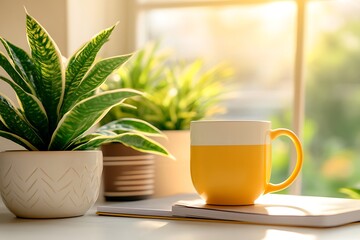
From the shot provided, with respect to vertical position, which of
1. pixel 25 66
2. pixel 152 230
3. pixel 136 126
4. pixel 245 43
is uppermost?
pixel 245 43

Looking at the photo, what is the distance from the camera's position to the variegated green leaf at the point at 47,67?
1.16 m

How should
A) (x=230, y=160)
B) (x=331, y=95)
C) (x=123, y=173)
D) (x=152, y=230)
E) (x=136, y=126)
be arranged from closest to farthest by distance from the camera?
(x=152, y=230) < (x=230, y=160) < (x=136, y=126) < (x=123, y=173) < (x=331, y=95)

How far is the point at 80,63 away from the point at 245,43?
2.58 ft

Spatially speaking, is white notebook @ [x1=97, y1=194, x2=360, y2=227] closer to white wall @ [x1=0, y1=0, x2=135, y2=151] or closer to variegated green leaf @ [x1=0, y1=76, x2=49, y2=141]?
variegated green leaf @ [x1=0, y1=76, x2=49, y2=141]

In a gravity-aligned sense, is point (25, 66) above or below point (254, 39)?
below

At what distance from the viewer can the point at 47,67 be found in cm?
118

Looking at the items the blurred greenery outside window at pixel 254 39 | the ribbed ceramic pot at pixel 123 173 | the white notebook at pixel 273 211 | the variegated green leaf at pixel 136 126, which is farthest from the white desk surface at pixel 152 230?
the blurred greenery outside window at pixel 254 39

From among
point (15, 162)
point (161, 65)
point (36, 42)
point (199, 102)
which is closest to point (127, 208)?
point (15, 162)

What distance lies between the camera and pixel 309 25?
72.7 inches

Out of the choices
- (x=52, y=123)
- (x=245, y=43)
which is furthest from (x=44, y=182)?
(x=245, y=43)

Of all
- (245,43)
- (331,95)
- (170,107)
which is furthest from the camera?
(331,95)

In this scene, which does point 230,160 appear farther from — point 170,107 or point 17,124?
point 170,107

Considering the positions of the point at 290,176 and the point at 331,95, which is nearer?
the point at 290,176

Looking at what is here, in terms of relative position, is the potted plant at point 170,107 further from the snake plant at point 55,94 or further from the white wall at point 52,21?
the snake plant at point 55,94
